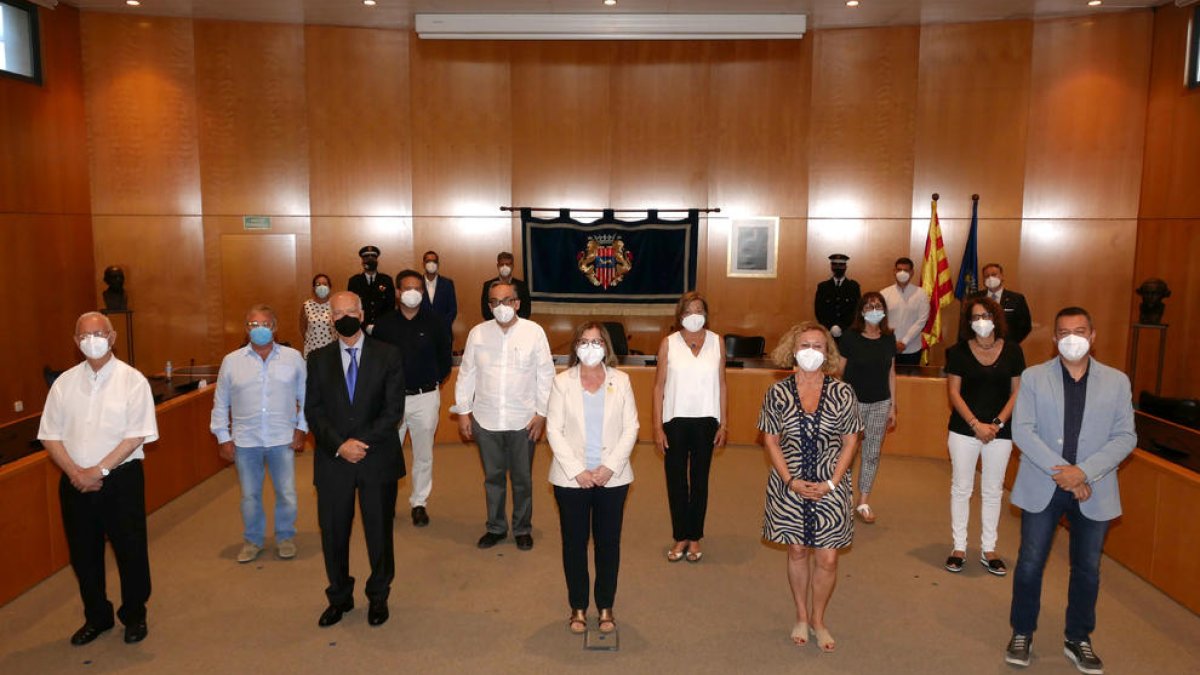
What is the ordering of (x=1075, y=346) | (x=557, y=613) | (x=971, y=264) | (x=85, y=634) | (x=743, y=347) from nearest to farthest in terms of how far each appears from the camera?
(x=1075, y=346) < (x=85, y=634) < (x=557, y=613) < (x=971, y=264) < (x=743, y=347)

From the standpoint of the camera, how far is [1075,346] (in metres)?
3.41

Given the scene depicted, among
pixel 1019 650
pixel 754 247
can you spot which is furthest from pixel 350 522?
pixel 754 247

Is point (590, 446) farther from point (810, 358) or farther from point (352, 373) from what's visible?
point (352, 373)

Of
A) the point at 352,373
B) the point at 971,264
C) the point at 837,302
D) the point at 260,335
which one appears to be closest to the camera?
the point at 352,373

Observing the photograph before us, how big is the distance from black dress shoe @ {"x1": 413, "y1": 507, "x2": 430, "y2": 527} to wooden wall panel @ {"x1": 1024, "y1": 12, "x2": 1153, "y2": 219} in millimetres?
7081

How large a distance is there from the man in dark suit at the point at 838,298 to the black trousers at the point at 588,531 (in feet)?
17.1

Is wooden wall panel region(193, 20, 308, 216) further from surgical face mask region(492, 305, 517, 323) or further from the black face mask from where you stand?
the black face mask

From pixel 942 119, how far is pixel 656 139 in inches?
124

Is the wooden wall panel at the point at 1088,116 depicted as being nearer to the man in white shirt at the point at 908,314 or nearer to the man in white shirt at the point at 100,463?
the man in white shirt at the point at 908,314

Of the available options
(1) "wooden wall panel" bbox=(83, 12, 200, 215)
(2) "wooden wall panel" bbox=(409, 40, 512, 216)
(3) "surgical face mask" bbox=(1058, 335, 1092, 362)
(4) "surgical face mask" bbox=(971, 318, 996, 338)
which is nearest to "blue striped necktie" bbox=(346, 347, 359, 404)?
(3) "surgical face mask" bbox=(1058, 335, 1092, 362)

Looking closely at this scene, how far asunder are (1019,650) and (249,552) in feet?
13.4

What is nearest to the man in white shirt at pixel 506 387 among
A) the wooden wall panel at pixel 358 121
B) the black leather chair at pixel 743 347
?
the black leather chair at pixel 743 347

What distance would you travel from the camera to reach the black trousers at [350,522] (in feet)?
12.9

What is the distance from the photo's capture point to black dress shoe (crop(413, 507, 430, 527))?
18.0ft
